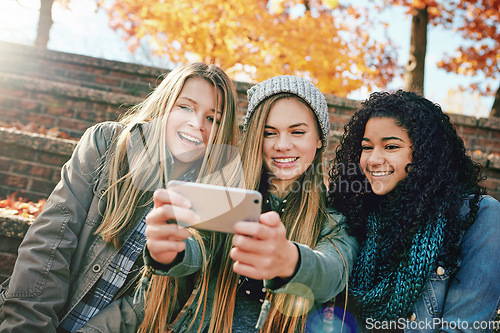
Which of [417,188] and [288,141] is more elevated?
[288,141]

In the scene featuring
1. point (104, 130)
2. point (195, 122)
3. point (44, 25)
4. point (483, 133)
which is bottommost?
point (104, 130)

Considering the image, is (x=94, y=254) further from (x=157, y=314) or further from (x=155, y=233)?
(x=155, y=233)

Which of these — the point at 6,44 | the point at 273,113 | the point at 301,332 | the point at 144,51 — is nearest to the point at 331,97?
the point at 273,113

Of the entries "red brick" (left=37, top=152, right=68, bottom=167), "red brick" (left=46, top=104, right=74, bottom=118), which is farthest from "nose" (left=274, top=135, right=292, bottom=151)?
"red brick" (left=46, top=104, right=74, bottom=118)

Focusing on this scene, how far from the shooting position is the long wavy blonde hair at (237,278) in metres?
1.59

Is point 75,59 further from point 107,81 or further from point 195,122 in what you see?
point 195,122

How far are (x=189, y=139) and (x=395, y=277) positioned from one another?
1.25 meters

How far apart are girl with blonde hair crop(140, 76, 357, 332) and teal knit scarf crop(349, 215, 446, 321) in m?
0.10

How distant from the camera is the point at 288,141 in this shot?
1.83 m

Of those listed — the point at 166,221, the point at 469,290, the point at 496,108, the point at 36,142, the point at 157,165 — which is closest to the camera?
the point at 166,221

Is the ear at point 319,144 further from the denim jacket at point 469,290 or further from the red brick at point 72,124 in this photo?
the red brick at point 72,124

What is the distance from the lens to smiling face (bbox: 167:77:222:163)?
202 cm

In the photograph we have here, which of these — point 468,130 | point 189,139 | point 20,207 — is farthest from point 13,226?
point 468,130

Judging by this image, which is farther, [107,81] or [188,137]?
[107,81]
